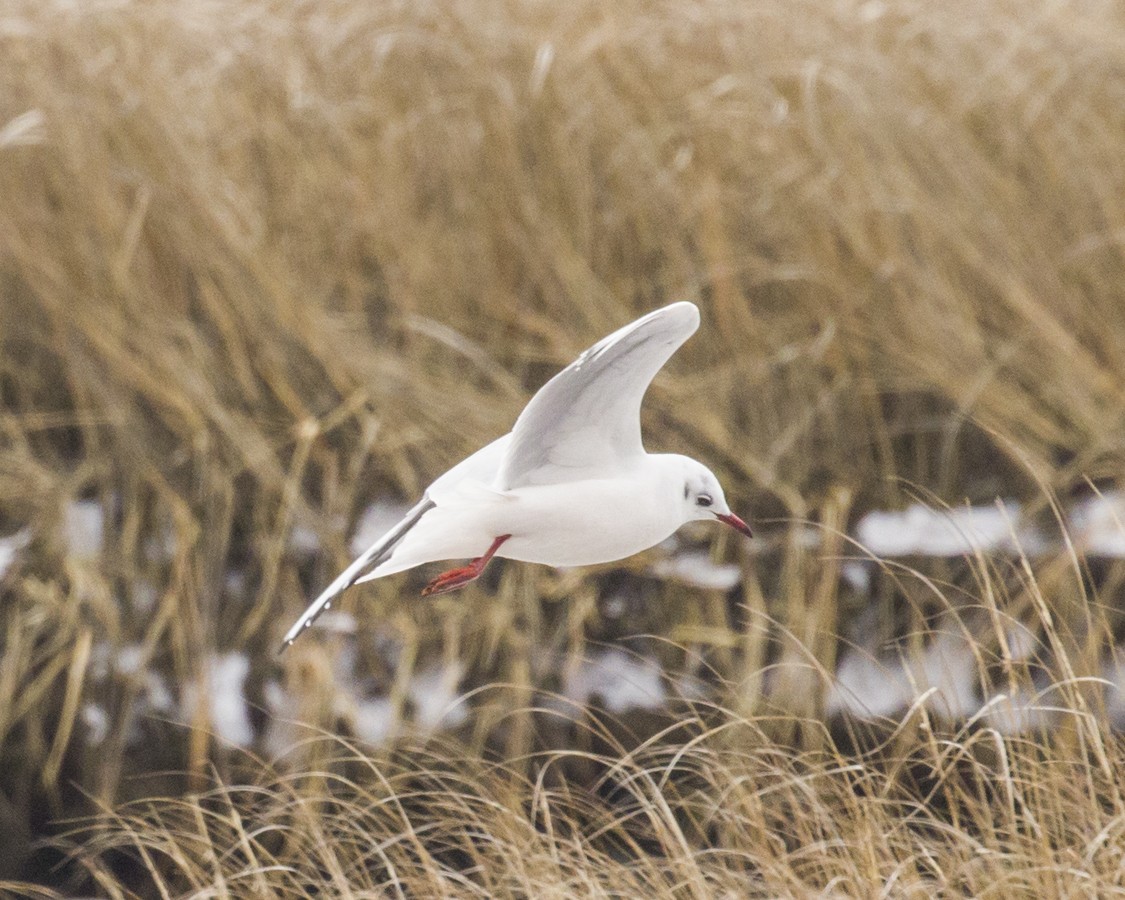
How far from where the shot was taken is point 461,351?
150cm

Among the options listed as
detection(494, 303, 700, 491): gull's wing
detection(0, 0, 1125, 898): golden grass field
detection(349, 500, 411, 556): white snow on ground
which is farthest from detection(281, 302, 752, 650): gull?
detection(349, 500, 411, 556): white snow on ground

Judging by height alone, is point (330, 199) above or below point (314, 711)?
above

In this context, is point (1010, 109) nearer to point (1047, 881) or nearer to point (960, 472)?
point (960, 472)

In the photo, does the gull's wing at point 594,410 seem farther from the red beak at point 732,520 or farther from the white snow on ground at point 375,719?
the white snow on ground at point 375,719

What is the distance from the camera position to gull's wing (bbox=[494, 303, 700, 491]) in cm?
46

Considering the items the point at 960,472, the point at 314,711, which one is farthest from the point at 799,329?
the point at 314,711

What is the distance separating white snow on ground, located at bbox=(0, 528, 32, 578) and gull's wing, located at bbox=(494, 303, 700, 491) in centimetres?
129

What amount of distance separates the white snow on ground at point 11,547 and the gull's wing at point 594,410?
1.29 meters

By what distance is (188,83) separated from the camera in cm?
185

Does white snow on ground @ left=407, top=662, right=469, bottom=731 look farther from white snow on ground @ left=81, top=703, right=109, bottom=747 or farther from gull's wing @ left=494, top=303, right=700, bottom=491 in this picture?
gull's wing @ left=494, top=303, right=700, bottom=491

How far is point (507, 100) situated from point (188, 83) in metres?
0.53

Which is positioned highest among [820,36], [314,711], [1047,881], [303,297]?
[820,36]

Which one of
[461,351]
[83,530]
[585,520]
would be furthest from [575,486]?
[83,530]

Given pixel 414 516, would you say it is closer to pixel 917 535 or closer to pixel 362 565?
pixel 362 565
